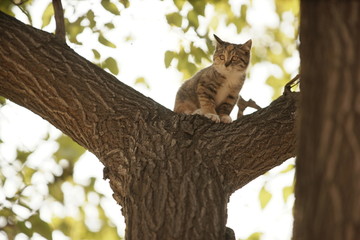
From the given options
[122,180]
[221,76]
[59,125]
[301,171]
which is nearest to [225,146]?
[122,180]

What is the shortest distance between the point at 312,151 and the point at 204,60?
3309mm

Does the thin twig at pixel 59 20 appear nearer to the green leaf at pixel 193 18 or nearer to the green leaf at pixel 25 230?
the green leaf at pixel 193 18

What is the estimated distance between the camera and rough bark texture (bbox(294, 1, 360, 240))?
1556mm

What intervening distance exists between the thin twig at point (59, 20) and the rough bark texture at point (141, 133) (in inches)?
5.3

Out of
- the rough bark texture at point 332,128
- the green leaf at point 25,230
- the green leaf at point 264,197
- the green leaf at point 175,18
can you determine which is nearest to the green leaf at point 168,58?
the green leaf at point 175,18

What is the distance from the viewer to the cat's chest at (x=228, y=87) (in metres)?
5.16

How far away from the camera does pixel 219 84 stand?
5.22 meters

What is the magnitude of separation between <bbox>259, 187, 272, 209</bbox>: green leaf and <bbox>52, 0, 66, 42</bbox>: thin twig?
1933mm

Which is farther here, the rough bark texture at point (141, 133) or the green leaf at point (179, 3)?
the green leaf at point (179, 3)

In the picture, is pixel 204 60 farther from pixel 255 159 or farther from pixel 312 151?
pixel 312 151

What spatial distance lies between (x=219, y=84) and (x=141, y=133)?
2.17m

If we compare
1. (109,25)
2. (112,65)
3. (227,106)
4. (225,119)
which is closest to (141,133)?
(112,65)

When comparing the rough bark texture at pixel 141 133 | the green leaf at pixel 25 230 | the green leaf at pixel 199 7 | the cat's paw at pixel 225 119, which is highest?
the green leaf at pixel 199 7

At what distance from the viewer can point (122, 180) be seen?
312cm
